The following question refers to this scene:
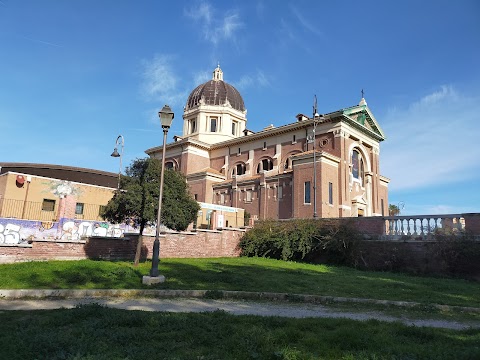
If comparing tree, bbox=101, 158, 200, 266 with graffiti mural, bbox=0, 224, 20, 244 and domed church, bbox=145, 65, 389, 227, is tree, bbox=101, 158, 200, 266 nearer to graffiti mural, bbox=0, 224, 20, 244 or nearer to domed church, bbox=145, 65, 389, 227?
graffiti mural, bbox=0, 224, 20, 244

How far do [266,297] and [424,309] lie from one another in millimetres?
3664

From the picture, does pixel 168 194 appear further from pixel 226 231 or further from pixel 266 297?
pixel 226 231

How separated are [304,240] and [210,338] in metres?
17.3

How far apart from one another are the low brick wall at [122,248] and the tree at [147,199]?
147 cm

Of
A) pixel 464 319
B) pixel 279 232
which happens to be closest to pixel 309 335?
pixel 464 319

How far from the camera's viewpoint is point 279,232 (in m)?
23.4

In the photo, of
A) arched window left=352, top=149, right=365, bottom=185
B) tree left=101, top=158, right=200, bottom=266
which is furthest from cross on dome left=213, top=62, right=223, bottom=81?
tree left=101, top=158, right=200, bottom=266

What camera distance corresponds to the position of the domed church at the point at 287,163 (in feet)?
123

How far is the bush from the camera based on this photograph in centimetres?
2086

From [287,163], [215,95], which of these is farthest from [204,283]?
[215,95]

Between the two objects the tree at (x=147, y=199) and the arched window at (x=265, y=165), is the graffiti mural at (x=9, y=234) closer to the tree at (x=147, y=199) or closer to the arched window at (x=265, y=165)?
the tree at (x=147, y=199)

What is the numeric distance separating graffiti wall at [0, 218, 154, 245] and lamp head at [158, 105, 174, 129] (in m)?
8.13

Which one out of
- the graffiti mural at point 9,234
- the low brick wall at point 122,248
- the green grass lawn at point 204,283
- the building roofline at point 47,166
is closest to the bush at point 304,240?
the low brick wall at point 122,248

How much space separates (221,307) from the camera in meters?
8.28
